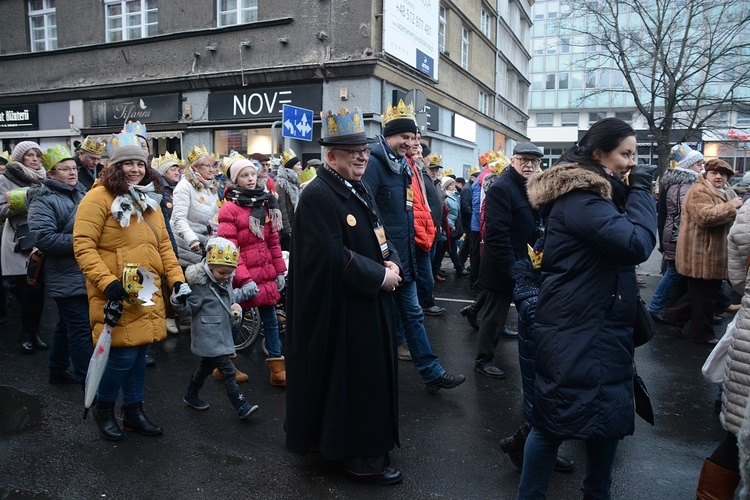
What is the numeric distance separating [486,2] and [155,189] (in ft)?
77.9

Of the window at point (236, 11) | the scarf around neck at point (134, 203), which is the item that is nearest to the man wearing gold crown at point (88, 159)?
the scarf around neck at point (134, 203)

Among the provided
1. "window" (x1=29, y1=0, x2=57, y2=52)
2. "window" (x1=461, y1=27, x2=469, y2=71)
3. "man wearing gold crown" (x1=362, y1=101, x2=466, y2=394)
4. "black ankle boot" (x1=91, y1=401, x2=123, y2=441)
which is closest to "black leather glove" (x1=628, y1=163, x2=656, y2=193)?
"man wearing gold crown" (x1=362, y1=101, x2=466, y2=394)

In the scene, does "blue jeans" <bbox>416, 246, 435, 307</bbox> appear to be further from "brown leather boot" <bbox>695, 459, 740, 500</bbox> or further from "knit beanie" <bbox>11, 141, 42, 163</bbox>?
"knit beanie" <bbox>11, 141, 42, 163</bbox>

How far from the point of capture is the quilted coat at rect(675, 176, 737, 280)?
6.09 metres

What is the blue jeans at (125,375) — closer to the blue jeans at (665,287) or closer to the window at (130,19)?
the blue jeans at (665,287)

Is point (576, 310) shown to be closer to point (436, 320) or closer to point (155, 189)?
point (155, 189)

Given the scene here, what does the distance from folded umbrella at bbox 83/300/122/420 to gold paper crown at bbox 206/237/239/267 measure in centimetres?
80

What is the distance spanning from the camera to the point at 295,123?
11109mm

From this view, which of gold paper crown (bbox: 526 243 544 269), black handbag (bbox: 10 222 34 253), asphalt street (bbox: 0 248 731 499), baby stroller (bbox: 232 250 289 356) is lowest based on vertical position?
asphalt street (bbox: 0 248 731 499)

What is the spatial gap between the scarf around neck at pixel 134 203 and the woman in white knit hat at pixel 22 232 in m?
2.41

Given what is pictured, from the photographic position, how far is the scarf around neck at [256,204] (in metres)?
5.17

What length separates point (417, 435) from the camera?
4.18 metres

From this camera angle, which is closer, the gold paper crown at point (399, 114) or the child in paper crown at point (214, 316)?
the child in paper crown at point (214, 316)

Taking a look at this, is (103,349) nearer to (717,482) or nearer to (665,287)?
(717,482)
